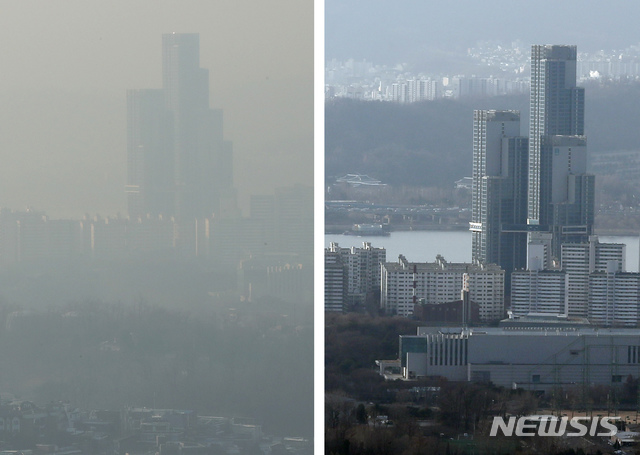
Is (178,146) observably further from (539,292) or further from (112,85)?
(539,292)

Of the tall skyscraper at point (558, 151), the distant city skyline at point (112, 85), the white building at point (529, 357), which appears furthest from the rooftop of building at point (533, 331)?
the distant city skyline at point (112, 85)

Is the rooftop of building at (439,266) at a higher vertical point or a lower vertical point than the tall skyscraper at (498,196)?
lower

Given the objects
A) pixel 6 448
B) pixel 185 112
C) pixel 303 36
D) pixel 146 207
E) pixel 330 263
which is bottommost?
pixel 6 448

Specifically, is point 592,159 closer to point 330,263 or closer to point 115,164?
point 330,263

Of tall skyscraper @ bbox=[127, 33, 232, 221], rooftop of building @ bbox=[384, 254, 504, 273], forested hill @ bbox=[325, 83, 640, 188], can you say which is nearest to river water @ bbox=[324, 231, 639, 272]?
rooftop of building @ bbox=[384, 254, 504, 273]

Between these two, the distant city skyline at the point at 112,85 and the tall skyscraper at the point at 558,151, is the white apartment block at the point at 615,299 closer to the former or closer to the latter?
the tall skyscraper at the point at 558,151

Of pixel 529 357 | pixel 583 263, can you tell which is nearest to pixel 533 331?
pixel 529 357

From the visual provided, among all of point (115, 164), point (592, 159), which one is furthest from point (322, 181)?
point (592, 159)
